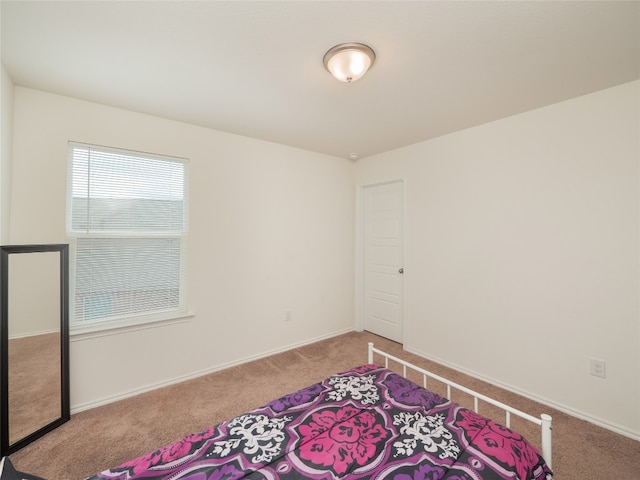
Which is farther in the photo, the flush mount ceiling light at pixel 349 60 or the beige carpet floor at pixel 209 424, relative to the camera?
the beige carpet floor at pixel 209 424

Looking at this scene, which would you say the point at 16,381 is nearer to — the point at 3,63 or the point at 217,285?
the point at 217,285

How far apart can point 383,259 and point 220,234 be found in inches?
84.2

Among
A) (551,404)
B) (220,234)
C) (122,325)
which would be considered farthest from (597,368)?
(122,325)

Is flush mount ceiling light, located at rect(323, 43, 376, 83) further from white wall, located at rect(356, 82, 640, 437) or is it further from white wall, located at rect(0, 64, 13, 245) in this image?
white wall, located at rect(0, 64, 13, 245)

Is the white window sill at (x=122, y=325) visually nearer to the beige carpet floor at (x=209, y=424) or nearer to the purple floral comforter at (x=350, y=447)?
the beige carpet floor at (x=209, y=424)

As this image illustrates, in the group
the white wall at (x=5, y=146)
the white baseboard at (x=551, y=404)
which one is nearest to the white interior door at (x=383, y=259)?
the white baseboard at (x=551, y=404)

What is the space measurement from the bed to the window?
68.0 inches

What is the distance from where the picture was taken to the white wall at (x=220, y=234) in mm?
2182

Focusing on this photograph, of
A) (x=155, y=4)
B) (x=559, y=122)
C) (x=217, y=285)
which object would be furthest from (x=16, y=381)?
(x=559, y=122)

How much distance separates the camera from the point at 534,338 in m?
2.44

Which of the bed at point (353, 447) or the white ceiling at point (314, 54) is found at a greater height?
the white ceiling at point (314, 54)

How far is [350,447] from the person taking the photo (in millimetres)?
1157

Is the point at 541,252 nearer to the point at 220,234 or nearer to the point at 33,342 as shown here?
the point at 220,234

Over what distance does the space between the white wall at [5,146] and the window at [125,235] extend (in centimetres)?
33
